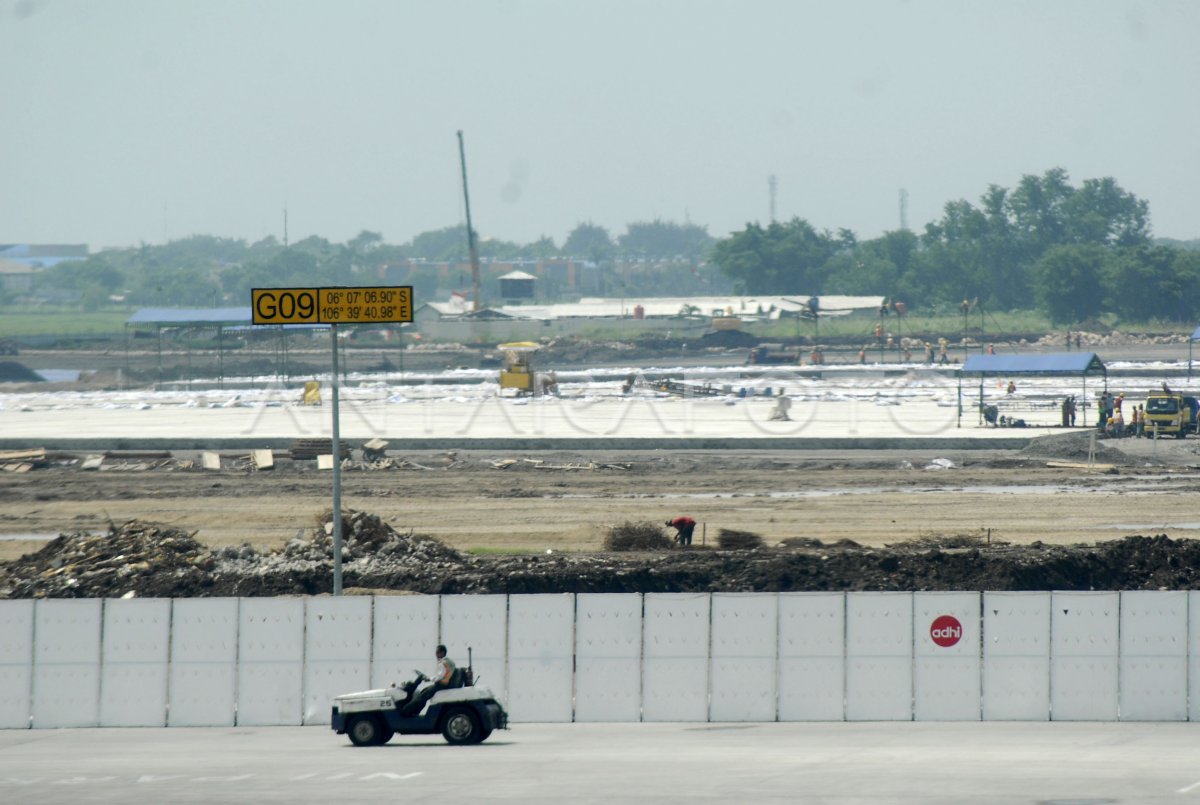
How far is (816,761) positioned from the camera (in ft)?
52.6

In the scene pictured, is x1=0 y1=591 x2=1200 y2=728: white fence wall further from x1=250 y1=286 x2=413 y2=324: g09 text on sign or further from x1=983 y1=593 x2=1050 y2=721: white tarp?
x1=250 y1=286 x2=413 y2=324: g09 text on sign

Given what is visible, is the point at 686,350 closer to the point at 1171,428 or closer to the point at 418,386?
the point at 418,386

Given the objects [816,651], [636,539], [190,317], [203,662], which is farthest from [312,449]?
[190,317]

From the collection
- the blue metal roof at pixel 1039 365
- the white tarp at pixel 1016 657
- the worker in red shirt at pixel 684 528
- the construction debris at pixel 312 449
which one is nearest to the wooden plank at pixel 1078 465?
the blue metal roof at pixel 1039 365

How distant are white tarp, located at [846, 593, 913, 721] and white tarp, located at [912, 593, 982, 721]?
Result: 0.12 m

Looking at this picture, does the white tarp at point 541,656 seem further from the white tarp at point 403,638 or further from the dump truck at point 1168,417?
the dump truck at point 1168,417

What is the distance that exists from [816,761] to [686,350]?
3941 inches

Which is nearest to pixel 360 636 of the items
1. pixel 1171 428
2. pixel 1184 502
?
pixel 1184 502

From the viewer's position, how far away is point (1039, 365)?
54.7 m

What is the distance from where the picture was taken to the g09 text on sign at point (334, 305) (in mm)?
23109

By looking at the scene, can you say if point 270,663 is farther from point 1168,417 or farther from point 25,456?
point 1168,417

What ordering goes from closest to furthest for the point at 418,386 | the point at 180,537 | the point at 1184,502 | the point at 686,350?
the point at 180,537
the point at 1184,502
the point at 418,386
the point at 686,350

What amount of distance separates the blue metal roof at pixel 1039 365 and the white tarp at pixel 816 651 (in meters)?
37.2

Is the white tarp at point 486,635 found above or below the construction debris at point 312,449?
below
